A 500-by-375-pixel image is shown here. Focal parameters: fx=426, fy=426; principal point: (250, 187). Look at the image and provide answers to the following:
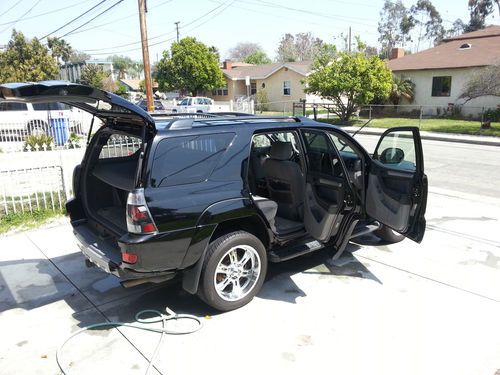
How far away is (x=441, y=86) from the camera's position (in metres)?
26.3

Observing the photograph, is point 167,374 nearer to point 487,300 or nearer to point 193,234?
point 193,234

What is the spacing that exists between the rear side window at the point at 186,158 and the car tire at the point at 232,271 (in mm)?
630

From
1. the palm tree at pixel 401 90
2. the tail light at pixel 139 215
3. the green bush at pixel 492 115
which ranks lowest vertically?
the green bush at pixel 492 115

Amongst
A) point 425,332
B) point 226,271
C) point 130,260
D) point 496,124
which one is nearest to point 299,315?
point 226,271

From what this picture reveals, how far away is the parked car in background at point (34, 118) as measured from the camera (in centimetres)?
1467

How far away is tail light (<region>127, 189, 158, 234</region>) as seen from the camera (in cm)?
329

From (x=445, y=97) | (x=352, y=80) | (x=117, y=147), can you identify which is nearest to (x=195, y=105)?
(x=352, y=80)

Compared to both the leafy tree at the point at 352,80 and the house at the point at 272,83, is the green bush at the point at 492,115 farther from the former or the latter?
the house at the point at 272,83

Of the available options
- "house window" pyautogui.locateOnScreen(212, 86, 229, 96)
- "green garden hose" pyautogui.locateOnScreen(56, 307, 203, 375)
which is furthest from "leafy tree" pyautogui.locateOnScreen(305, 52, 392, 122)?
"house window" pyautogui.locateOnScreen(212, 86, 229, 96)

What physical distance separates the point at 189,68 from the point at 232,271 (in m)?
38.6

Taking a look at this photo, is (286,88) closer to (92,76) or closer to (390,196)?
(92,76)

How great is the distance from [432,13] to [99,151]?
271 ft

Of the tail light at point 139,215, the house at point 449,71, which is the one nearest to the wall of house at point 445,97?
the house at point 449,71

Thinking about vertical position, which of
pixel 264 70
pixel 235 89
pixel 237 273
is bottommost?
pixel 237 273
